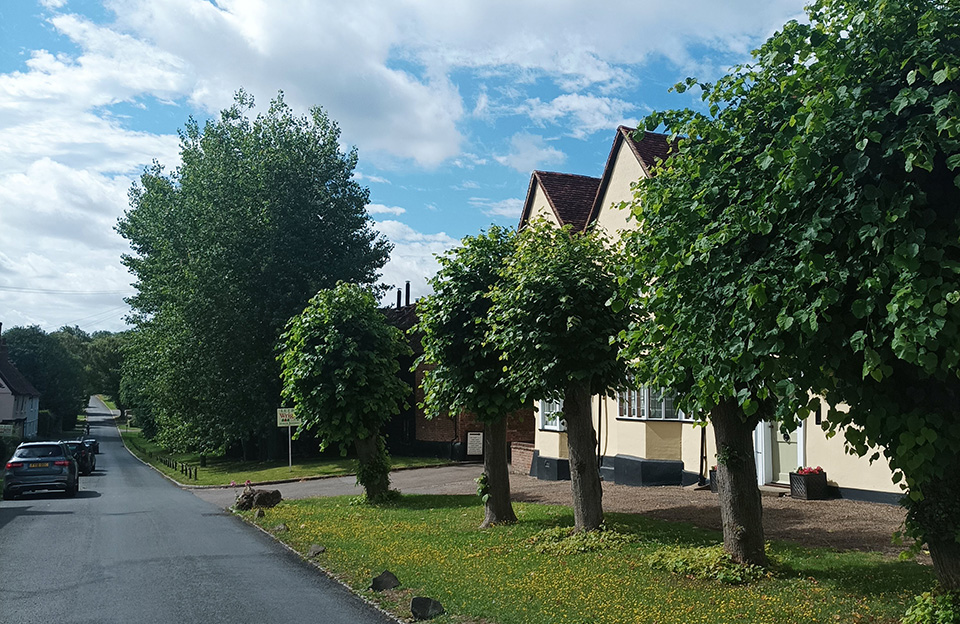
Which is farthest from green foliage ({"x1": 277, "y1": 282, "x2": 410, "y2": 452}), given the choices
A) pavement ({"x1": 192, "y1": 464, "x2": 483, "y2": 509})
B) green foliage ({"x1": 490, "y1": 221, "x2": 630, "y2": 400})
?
green foliage ({"x1": 490, "y1": 221, "x2": 630, "y2": 400})

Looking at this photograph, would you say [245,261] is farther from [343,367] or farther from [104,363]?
[104,363]

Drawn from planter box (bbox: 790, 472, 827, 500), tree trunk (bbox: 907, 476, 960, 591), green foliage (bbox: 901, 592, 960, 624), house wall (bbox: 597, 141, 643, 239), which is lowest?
green foliage (bbox: 901, 592, 960, 624)

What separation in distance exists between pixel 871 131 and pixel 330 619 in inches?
271

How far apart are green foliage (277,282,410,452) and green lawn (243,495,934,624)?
16.0 ft

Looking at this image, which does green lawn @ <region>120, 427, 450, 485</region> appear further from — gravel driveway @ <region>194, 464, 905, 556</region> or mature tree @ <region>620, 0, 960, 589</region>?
mature tree @ <region>620, 0, 960, 589</region>

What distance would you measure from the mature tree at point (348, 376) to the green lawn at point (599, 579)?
481cm

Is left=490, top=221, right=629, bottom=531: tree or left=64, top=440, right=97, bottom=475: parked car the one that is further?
left=64, top=440, right=97, bottom=475: parked car

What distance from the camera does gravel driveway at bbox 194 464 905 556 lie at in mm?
12211

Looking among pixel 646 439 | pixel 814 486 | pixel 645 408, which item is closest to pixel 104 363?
pixel 645 408

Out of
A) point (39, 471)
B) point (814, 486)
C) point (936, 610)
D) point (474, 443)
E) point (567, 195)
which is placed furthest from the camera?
point (474, 443)

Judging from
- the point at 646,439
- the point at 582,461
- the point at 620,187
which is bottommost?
the point at 582,461

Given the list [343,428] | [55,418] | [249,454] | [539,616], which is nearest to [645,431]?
[343,428]

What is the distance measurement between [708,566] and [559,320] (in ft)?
14.3

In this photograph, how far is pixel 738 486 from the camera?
9828mm
